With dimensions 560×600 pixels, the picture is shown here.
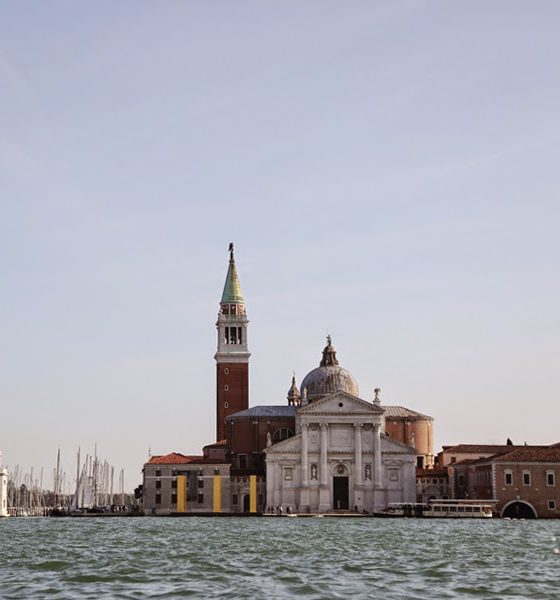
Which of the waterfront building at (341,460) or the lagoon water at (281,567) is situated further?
the waterfront building at (341,460)

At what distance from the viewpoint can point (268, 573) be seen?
3369 centimetres

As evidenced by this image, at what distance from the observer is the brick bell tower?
118 meters

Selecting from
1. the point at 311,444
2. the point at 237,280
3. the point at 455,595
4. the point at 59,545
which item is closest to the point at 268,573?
the point at 455,595

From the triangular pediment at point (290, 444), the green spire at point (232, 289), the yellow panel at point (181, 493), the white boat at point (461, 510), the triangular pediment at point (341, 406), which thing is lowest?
the white boat at point (461, 510)

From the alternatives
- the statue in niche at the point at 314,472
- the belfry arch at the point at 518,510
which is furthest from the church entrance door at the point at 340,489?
the belfry arch at the point at 518,510

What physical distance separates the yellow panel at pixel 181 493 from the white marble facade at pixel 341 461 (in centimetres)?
729

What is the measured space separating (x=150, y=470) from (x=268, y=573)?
6949cm

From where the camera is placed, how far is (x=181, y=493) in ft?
332

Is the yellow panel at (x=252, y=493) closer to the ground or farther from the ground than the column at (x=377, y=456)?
closer to the ground

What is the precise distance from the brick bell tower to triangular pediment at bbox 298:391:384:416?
18.1 metres

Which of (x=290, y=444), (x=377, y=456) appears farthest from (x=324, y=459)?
(x=377, y=456)

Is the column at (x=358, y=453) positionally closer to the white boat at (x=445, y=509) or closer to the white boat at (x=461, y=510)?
the white boat at (x=445, y=509)

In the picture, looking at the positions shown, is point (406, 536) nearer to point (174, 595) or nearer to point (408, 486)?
point (174, 595)

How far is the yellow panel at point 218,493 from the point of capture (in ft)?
330
